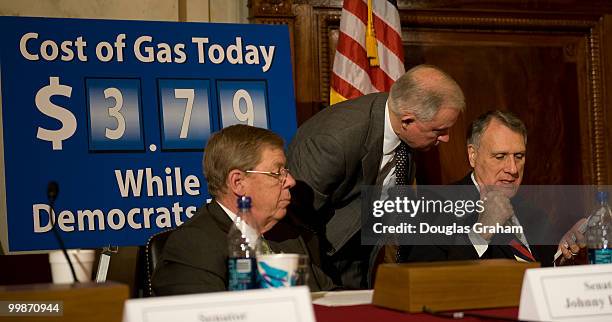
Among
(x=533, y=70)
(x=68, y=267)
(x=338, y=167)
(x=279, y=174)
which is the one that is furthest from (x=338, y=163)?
(x=533, y=70)

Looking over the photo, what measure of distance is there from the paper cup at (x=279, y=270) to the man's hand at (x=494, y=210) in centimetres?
135

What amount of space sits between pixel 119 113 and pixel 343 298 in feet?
5.40

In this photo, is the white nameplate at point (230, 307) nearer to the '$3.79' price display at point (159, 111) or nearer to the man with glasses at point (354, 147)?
the man with glasses at point (354, 147)

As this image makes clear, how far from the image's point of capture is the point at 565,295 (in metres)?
1.84

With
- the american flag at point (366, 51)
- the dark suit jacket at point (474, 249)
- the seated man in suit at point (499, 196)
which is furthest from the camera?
the american flag at point (366, 51)

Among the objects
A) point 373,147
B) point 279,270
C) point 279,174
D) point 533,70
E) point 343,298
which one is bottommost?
point 343,298

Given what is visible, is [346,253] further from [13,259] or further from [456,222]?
[13,259]

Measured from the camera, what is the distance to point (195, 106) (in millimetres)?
3764

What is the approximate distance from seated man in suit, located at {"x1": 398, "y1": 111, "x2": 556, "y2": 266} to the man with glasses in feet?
0.52

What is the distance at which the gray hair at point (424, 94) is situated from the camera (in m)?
3.44

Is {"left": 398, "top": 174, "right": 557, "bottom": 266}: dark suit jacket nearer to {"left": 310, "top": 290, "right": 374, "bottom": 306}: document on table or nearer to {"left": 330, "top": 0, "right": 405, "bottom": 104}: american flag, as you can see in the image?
{"left": 310, "top": 290, "right": 374, "bottom": 306}: document on table

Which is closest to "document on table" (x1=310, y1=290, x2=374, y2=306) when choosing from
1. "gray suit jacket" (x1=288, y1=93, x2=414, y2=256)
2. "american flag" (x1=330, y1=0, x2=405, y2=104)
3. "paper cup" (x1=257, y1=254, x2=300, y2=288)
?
"paper cup" (x1=257, y1=254, x2=300, y2=288)

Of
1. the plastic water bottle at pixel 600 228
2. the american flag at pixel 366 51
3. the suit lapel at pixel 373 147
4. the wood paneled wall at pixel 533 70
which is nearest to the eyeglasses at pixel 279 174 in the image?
the suit lapel at pixel 373 147

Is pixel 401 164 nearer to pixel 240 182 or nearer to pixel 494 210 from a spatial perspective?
pixel 494 210
